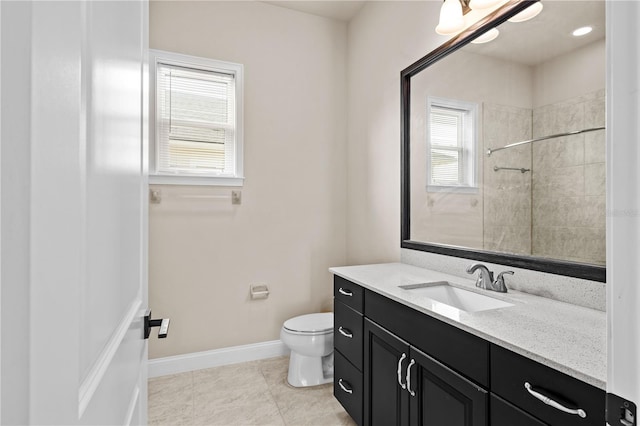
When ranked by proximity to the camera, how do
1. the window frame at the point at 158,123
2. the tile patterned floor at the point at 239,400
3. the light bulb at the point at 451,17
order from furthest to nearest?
the window frame at the point at 158,123, the tile patterned floor at the point at 239,400, the light bulb at the point at 451,17

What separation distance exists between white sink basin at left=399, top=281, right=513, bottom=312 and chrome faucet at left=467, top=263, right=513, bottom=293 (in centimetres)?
6

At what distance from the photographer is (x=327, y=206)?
3.07 meters

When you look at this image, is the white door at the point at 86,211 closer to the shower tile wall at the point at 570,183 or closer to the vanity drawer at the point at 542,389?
the vanity drawer at the point at 542,389

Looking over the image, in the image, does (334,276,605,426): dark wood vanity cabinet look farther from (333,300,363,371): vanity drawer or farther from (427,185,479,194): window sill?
(427,185,479,194): window sill

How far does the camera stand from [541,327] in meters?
1.04

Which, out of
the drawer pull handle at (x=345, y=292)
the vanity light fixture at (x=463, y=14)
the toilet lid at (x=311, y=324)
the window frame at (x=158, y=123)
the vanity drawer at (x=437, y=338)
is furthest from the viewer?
the window frame at (x=158, y=123)

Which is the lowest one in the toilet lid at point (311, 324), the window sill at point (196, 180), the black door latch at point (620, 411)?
the toilet lid at point (311, 324)

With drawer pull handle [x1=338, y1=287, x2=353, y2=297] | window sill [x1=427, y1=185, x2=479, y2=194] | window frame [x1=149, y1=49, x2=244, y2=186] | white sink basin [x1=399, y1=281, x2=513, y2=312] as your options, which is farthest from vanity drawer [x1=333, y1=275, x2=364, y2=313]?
window frame [x1=149, y1=49, x2=244, y2=186]

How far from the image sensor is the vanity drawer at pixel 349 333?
1.79 metres

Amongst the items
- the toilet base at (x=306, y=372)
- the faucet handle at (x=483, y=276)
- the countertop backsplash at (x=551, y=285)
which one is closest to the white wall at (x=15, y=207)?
the countertop backsplash at (x=551, y=285)

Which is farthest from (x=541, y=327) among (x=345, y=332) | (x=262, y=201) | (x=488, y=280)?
(x=262, y=201)

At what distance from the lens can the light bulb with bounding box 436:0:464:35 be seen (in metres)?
1.71

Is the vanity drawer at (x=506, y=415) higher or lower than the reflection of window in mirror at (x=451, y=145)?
lower

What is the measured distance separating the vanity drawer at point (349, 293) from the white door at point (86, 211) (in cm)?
113
